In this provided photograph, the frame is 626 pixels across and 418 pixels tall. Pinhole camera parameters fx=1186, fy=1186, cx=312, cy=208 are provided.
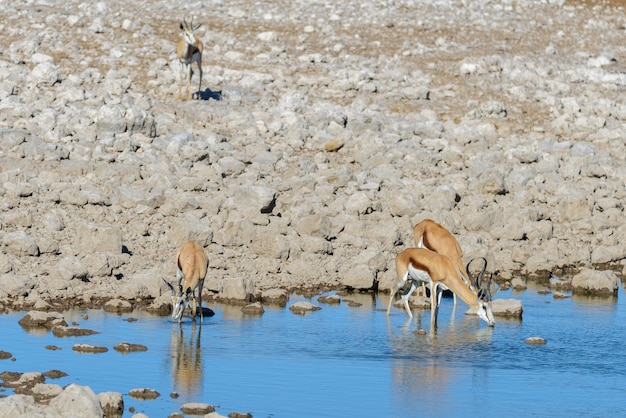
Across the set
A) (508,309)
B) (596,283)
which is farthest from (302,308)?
(596,283)

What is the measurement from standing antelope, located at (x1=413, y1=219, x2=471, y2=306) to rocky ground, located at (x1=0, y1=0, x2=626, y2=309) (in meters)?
0.77

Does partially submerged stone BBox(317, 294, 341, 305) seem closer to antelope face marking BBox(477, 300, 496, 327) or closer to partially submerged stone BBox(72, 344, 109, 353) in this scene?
antelope face marking BBox(477, 300, 496, 327)

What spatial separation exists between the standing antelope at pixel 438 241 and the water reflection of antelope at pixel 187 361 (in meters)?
4.17

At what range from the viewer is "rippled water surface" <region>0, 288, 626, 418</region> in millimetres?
11617

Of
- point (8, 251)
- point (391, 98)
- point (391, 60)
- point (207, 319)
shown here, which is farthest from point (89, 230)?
point (391, 60)

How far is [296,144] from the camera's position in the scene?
76.3 ft

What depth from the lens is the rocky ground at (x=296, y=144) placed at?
1827cm

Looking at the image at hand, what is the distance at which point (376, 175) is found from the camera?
21.9 meters

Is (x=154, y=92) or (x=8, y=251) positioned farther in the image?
(x=154, y=92)

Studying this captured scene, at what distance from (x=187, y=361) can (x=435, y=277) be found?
4.29 meters

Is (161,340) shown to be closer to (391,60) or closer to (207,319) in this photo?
(207,319)

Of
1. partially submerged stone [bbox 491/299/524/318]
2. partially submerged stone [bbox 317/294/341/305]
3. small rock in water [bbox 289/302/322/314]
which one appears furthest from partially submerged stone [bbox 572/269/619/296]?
small rock in water [bbox 289/302/322/314]

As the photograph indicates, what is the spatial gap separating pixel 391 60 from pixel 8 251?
14.3m

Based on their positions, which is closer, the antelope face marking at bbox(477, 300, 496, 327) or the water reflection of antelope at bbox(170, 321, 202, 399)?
the water reflection of antelope at bbox(170, 321, 202, 399)
